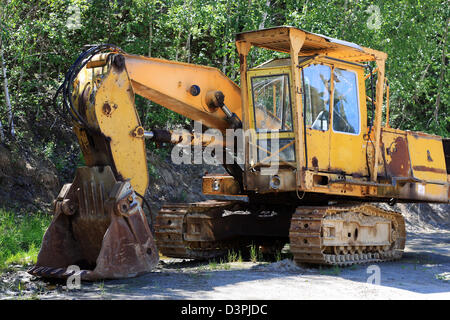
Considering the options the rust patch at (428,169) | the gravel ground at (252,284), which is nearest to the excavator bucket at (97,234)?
the gravel ground at (252,284)

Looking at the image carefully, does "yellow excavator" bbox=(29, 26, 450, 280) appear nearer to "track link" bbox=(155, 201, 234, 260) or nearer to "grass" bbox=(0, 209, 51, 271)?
"track link" bbox=(155, 201, 234, 260)

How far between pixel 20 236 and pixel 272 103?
4.68 m

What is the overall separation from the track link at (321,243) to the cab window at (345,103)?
126 cm

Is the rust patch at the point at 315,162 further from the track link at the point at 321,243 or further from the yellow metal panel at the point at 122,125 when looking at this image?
the yellow metal panel at the point at 122,125

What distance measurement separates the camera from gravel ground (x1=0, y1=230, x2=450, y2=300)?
23.0ft

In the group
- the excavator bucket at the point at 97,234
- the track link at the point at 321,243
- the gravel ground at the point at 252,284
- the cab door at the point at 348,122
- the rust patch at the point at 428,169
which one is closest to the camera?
the gravel ground at the point at 252,284

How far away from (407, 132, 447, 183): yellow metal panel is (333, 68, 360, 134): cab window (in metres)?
1.41

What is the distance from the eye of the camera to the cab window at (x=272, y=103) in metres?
9.51

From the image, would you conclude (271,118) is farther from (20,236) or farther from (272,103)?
(20,236)

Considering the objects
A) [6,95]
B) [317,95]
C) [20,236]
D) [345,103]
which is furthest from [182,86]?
[6,95]

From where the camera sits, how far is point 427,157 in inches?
452

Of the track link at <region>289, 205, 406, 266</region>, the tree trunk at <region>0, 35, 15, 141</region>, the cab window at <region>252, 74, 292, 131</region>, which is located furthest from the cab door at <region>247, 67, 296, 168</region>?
the tree trunk at <region>0, 35, 15, 141</region>

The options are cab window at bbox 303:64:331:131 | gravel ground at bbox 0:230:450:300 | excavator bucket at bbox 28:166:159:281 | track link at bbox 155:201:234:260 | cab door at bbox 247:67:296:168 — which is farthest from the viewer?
track link at bbox 155:201:234:260
